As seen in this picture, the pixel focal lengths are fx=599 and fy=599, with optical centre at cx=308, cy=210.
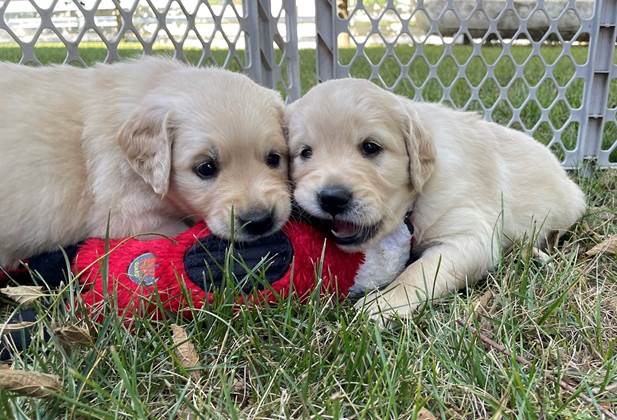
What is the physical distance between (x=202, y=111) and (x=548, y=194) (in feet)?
5.17

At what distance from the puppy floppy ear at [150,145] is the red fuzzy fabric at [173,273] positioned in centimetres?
23

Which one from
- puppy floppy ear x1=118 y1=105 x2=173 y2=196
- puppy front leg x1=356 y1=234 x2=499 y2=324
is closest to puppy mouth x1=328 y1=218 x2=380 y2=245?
puppy front leg x1=356 y1=234 x2=499 y2=324

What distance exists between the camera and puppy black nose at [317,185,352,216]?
193 centimetres

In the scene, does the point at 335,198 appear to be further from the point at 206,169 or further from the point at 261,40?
the point at 261,40

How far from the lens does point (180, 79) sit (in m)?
2.25

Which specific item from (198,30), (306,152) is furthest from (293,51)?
(306,152)

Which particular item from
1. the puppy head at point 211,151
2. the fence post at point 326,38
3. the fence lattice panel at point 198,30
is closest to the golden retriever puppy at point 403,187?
the puppy head at point 211,151

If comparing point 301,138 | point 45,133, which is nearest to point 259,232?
point 301,138

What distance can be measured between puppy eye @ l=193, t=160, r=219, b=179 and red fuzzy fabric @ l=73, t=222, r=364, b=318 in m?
0.18

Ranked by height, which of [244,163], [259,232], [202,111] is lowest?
[259,232]

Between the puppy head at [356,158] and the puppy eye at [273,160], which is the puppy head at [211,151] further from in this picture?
the puppy head at [356,158]

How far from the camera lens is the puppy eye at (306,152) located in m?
2.16

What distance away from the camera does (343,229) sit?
2.07 metres

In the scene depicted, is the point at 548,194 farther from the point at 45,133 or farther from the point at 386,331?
the point at 45,133
